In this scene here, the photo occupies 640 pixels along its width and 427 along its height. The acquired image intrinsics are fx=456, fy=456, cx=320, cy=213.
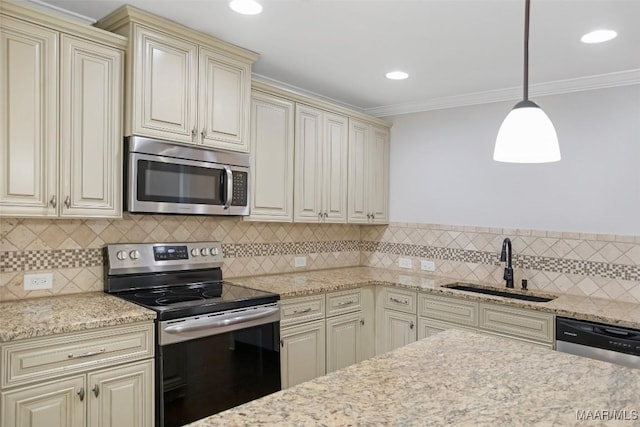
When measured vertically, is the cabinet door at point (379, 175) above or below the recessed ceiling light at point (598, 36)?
below

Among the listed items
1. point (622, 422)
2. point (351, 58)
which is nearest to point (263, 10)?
point (351, 58)

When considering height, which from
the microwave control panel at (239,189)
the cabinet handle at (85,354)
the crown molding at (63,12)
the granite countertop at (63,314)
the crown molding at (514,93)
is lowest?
the cabinet handle at (85,354)

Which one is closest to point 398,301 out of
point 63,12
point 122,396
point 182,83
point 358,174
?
point 358,174

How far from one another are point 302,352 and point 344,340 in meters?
0.46

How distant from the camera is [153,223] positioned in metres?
2.91

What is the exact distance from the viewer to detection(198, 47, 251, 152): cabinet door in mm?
2697

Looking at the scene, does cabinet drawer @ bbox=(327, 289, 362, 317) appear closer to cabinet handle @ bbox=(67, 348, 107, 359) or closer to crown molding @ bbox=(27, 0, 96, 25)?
cabinet handle @ bbox=(67, 348, 107, 359)

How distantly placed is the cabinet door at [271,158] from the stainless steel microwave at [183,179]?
0.19 m

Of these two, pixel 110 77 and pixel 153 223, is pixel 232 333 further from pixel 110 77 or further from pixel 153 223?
pixel 110 77

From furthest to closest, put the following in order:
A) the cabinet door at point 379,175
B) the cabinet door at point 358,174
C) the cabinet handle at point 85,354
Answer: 1. the cabinet door at point 379,175
2. the cabinet door at point 358,174
3. the cabinet handle at point 85,354

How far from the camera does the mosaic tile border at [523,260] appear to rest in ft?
10.2

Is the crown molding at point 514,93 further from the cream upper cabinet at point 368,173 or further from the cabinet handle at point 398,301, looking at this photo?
the cabinet handle at point 398,301

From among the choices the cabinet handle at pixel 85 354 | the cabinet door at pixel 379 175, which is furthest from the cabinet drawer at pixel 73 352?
the cabinet door at pixel 379 175

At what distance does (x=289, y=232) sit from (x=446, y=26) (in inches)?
80.6
